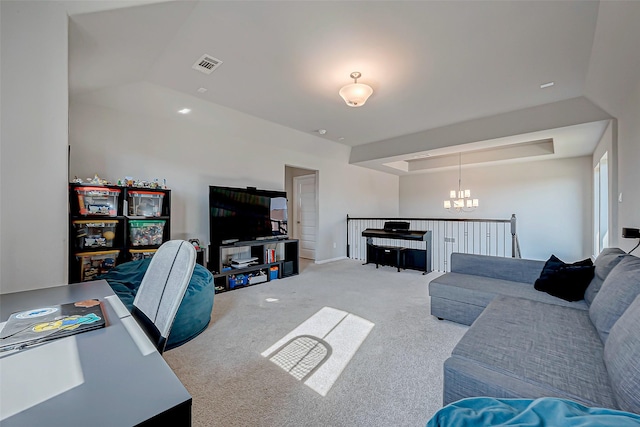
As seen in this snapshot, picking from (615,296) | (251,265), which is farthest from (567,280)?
(251,265)

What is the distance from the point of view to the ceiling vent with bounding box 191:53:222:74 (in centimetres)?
275

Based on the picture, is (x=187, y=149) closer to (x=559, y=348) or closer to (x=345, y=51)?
(x=345, y=51)

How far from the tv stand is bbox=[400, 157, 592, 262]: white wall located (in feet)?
17.1

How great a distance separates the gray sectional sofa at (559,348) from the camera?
112 centimetres

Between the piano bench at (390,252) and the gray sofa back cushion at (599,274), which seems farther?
the piano bench at (390,252)

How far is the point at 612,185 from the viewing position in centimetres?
356

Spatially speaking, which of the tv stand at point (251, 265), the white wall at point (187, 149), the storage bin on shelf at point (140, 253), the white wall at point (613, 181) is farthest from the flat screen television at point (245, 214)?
the white wall at point (613, 181)

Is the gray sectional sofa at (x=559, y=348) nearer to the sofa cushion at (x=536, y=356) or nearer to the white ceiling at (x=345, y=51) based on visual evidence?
the sofa cushion at (x=536, y=356)

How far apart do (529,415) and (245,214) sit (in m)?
4.12

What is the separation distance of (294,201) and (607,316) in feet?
20.1

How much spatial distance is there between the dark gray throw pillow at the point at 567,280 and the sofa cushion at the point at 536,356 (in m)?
0.39

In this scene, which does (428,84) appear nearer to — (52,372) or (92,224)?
(52,372)

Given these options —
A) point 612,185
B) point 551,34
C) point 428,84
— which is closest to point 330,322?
point 428,84

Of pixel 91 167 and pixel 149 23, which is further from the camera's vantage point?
pixel 91 167
